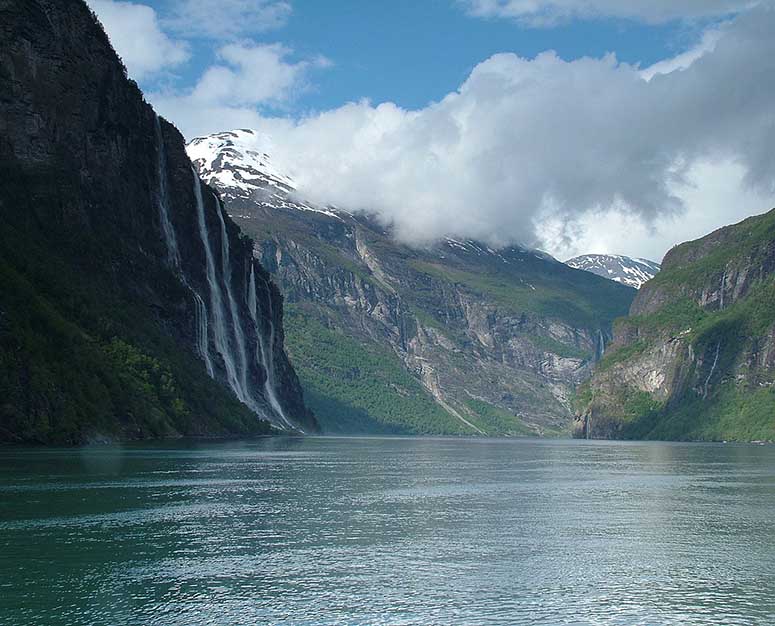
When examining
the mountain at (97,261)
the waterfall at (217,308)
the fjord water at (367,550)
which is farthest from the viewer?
the waterfall at (217,308)

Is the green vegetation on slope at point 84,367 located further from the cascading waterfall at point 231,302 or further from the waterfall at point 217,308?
the cascading waterfall at point 231,302

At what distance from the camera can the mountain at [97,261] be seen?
92.7m

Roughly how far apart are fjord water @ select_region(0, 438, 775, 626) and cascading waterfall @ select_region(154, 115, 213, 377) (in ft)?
289

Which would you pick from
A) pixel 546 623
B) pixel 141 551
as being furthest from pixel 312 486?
pixel 546 623

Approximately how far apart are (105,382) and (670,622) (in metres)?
82.3

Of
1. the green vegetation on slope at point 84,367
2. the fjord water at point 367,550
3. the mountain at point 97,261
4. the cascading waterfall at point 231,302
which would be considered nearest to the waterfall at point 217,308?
the mountain at point 97,261

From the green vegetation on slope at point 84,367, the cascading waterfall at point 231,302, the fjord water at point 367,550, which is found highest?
the cascading waterfall at point 231,302

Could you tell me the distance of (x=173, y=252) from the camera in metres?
166

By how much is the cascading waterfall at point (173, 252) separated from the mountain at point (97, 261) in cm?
46

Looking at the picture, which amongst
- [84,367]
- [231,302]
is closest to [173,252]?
[231,302]

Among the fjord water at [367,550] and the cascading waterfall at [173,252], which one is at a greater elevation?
the cascading waterfall at [173,252]

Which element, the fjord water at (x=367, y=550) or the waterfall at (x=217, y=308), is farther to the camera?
the waterfall at (x=217, y=308)

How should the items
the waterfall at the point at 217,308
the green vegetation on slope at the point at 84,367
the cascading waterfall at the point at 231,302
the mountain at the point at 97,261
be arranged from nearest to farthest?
the green vegetation on slope at the point at 84,367 → the mountain at the point at 97,261 → the waterfall at the point at 217,308 → the cascading waterfall at the point at 231,302

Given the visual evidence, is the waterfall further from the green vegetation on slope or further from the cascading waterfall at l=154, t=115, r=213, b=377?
the green vegetation on slope
